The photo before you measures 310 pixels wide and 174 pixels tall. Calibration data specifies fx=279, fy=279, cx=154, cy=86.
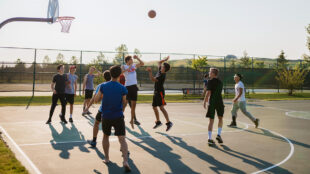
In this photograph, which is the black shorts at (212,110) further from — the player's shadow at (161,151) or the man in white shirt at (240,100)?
the man in white shirt at (240,100)

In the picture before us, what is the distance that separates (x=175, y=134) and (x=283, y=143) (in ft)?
10.0

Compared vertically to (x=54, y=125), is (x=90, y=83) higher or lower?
higher

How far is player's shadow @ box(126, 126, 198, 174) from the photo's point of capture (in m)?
5.36

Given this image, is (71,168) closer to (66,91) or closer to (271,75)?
(66,91)

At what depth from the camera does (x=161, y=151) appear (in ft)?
21.6

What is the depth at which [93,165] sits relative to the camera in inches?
213

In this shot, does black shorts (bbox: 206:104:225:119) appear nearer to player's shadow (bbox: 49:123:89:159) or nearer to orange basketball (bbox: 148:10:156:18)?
player's shadow (bbox: 49:123:89:159)

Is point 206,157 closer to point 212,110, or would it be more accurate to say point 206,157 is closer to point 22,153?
point 212,110

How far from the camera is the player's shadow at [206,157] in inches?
209

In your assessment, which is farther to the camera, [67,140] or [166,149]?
[67,140]

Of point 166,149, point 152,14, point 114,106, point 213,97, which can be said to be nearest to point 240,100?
point 213,97

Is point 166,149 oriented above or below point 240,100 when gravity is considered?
below

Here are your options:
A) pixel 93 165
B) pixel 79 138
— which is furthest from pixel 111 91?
pixel 79 138

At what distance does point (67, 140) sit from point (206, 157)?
373 centimetres
